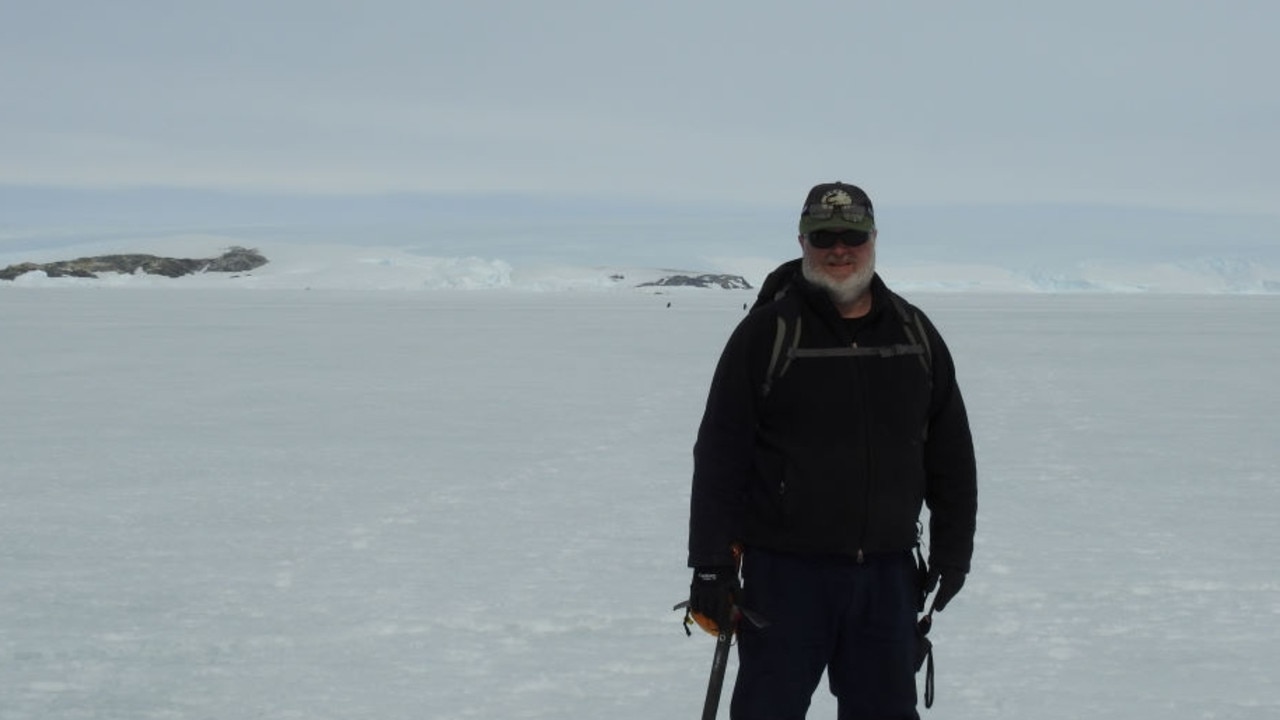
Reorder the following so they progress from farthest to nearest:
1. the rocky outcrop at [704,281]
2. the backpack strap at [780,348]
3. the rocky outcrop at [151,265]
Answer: the rocky outcrop at [704,281]
the rocky outcrop at [151,265]
the backpack strap at [780,348]

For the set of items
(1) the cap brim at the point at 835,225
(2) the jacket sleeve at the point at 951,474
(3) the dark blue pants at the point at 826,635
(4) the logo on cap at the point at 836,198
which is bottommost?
(3) the dark blue pants at the point at 826,635

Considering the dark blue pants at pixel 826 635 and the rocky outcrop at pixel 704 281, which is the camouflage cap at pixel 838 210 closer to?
the dark blue pants at pixel 826 635

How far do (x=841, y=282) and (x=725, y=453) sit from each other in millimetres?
448

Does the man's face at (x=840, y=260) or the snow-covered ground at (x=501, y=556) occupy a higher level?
the man's face at (x=840, y=260)

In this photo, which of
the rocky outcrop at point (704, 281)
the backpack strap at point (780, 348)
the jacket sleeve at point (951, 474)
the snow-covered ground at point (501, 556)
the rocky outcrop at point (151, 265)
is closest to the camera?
the backpack strap at point (780, 348)

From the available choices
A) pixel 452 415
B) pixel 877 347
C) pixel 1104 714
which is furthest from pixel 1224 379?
pixel 877 347

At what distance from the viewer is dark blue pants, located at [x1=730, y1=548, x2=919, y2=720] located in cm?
288

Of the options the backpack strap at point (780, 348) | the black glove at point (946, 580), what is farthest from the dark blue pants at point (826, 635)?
the backpack strap at point (780, 348)

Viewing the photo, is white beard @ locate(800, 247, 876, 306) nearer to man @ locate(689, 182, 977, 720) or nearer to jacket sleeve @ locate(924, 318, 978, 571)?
man @ locate(689, 182, 977, 720)

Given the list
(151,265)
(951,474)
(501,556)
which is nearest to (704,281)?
(151,265)

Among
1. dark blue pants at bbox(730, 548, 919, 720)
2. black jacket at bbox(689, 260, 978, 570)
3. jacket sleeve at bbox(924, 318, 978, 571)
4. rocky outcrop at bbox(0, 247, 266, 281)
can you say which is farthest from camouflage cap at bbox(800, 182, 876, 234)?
rocky outcrop at bbox(0, 247, 266, 281)

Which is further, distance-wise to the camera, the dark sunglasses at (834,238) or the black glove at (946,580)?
the black glove at (946,580)

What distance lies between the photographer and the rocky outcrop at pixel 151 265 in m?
115

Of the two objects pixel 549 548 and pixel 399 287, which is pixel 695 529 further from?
pixel 399 287
